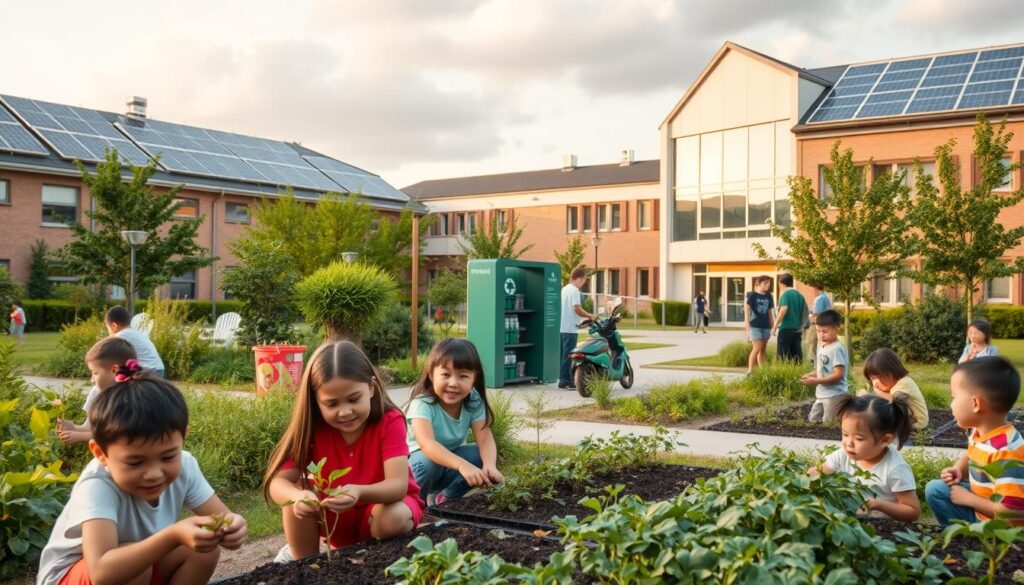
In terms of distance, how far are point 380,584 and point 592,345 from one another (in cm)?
995

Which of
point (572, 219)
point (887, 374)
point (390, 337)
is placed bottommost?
point (390, 337)

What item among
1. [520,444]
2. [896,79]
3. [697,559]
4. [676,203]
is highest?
[896,79]

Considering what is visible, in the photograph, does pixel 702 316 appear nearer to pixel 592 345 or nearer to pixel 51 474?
pixel 592 345

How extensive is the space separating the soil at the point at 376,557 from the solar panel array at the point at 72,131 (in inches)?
1326

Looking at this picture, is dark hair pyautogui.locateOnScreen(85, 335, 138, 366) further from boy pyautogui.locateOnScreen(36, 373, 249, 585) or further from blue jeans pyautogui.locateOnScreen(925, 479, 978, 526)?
blue jeans pyautogui.locateOnScreen(925, 479, 978, 526)

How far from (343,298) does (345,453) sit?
34.4 feet

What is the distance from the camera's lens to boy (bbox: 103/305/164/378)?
847 cm

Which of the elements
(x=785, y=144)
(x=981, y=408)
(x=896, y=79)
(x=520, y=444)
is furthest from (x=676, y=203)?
(x=981, y=408)

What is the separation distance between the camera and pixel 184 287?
3997 centimetres

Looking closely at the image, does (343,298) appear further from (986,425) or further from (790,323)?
(986,425)

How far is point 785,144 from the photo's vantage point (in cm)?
3700

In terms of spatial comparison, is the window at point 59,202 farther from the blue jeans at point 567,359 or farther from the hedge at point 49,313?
the blue jeans at point 567,359

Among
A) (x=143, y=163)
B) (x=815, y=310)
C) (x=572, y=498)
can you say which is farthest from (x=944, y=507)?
(x=143, y=163)

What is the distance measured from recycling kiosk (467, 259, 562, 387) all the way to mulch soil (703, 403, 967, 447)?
5.12m
